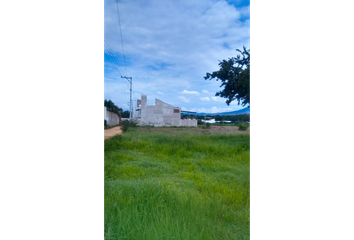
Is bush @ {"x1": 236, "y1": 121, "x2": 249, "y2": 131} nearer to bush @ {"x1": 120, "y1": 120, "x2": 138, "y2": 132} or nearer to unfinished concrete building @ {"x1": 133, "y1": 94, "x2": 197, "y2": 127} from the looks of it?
unfinished concrete building @ {"x1": 133, "y1": 94, "x2": 197, "y2": 127}

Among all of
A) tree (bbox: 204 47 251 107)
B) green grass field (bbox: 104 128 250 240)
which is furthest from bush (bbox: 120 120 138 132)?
tree (bbox: 204 47 251 107)

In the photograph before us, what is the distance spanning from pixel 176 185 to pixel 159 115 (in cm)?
82

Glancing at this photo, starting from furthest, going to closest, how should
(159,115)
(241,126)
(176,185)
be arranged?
(159,115)
(241,126)
(176,185)

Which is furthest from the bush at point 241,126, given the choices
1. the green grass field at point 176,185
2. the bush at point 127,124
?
the bush at point 127,124

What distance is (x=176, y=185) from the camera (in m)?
1.73

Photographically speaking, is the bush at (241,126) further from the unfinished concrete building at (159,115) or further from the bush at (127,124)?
the bush at (127,124)

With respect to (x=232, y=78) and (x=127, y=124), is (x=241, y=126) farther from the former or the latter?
(x=127, y=124)

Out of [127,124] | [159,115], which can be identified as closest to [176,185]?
[159,115]

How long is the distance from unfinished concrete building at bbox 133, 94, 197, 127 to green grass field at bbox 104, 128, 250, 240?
0.09 metres
